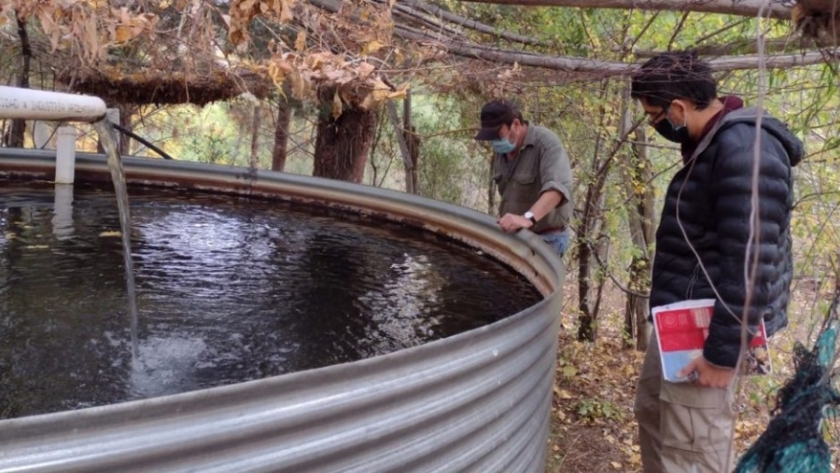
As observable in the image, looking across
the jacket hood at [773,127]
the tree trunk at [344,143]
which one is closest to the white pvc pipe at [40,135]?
the tree trunk at [344,143]

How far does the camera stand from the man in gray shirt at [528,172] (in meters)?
4.32

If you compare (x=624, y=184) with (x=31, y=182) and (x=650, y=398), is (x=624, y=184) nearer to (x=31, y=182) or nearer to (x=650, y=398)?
(x=650, y=398)

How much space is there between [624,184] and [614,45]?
6.01 feet

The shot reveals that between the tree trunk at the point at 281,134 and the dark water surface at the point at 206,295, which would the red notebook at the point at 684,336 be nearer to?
the dark water surface at the point at 206,295

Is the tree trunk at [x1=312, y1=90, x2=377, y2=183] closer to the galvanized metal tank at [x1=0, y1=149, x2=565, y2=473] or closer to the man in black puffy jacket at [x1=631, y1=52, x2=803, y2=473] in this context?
the man in black puffy jacket at [x1=631, y1=52, x2=803, y2=473]

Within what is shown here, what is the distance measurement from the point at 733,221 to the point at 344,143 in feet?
19.5

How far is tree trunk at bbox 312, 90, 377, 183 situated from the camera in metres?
7.76

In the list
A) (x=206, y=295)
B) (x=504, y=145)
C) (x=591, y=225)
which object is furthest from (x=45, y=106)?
(x=591, y=225)

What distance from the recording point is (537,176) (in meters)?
4.73

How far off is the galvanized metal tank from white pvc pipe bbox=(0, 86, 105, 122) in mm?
1018

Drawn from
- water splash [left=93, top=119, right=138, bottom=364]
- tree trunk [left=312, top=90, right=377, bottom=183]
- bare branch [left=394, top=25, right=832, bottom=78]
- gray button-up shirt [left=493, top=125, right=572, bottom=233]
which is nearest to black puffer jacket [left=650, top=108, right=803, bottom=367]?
bare branch [left=394, top=25, right=832, bottom=78]

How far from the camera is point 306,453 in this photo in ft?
4.96

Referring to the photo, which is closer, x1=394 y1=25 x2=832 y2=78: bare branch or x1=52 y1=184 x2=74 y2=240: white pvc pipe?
x1=394 y1=25 x2=832 y2=78: bare branch

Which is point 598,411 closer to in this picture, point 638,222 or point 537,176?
point 537,176
